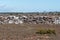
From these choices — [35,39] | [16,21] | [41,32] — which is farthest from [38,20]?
[35,39]

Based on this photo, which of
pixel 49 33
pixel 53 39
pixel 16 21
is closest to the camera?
pixel 53 39

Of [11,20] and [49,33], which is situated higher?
[49,33]

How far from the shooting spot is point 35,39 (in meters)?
21.5

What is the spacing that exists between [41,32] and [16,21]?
2470 cm

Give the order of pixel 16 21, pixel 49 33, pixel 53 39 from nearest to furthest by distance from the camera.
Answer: pixel 53 39 < pixel 49 33 < pixel 16 21

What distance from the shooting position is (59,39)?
21.2m

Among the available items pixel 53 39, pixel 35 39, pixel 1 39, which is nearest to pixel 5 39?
pixel 1 39

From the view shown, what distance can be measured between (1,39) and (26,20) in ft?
106

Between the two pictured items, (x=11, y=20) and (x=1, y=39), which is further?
(x=11, y=20)

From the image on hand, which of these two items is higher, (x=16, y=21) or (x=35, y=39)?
(x=35, y=39)

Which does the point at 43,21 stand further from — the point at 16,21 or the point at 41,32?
the point at 41,32

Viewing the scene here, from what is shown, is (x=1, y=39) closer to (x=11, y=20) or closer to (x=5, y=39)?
(x=5, y=39)

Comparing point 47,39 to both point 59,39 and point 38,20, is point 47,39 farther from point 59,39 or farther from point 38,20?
point 38,20

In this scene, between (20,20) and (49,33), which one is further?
(20,20)
